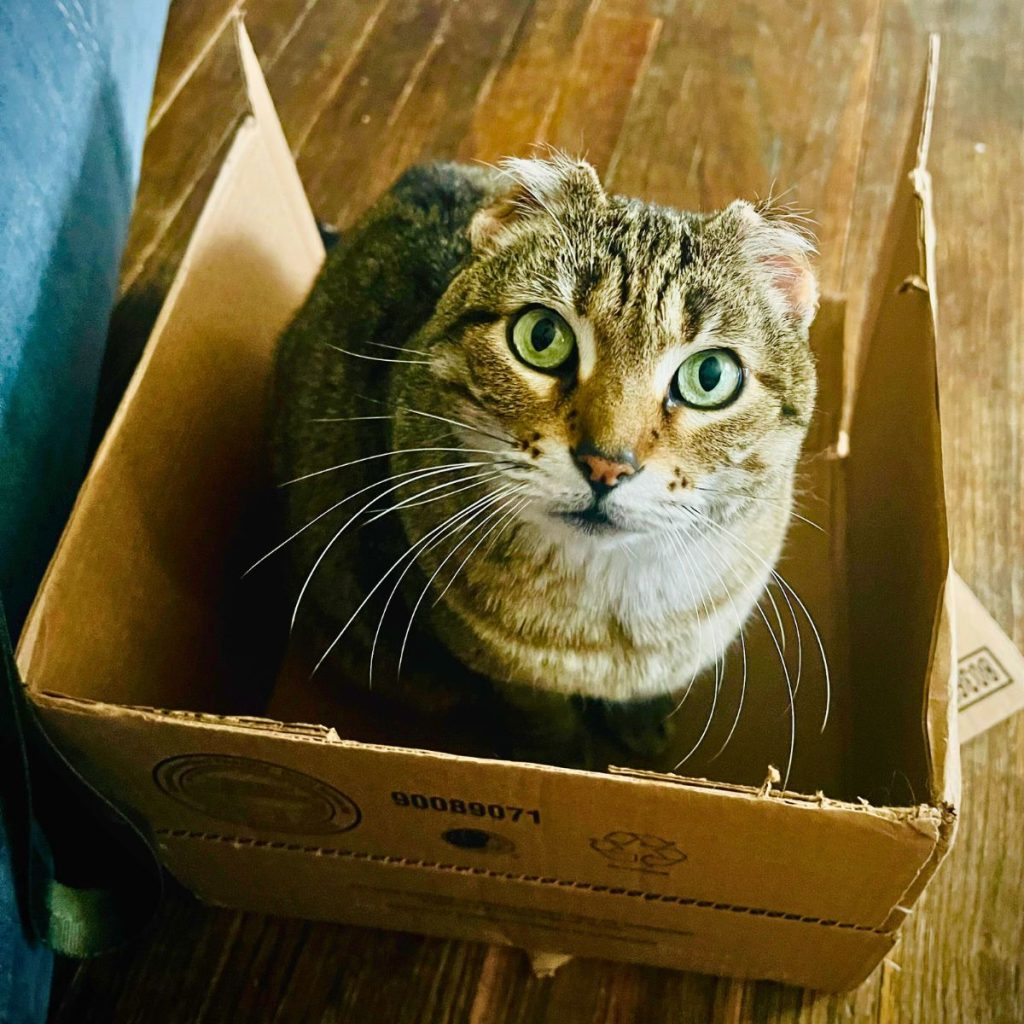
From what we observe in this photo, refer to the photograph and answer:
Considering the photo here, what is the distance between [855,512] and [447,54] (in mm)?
1245

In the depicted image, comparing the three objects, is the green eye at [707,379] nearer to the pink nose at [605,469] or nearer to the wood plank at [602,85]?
the pink nose at [605,469]

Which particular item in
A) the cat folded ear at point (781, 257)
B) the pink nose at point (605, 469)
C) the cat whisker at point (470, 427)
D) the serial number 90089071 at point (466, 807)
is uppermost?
the cat folded ear at point (781, 257)

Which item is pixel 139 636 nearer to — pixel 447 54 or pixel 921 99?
pixel 921 99

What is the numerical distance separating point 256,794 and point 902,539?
62 cm

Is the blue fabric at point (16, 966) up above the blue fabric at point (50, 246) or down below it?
below

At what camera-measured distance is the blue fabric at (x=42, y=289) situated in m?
0.76

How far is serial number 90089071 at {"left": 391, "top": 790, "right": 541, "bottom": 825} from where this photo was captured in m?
0.66

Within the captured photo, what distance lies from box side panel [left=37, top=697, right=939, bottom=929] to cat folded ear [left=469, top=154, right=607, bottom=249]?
0.41 meters

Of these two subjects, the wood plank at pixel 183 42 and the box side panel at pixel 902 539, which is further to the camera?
the wood plank at pixel 183 42

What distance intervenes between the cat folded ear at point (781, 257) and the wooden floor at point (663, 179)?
35 cm

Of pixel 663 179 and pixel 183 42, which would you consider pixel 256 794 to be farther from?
pixel 183 42

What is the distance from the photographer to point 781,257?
0.71 m

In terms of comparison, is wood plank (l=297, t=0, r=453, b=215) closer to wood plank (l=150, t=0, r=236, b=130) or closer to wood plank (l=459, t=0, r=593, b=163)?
wood plank (l=459, t=0, r=593, b=163)

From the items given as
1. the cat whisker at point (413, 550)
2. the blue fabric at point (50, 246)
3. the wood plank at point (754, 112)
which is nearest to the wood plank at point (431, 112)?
the wood plank at point (754, 112)
